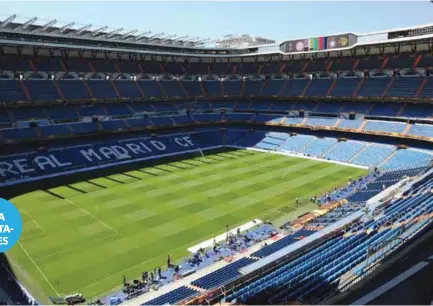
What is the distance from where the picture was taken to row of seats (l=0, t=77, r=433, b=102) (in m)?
55.0

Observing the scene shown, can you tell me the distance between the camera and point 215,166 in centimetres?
5272

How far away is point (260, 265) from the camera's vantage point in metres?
20.8

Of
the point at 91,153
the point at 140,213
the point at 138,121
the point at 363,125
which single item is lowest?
the point at 140,213

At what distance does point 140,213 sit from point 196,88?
46428 mm

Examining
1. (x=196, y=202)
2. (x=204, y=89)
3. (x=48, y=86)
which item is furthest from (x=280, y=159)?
(x=48, y=86)

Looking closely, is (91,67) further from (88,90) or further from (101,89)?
(88,90)

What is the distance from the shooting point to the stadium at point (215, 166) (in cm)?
2159

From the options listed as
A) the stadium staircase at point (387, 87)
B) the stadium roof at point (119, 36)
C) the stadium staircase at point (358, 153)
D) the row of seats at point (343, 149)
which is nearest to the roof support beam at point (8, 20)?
the stadium roof at point (119, 36)

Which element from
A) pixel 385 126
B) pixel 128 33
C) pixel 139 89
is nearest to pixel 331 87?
pixel 385 126

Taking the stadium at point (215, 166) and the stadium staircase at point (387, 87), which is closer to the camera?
the stadium at point (215, 166)

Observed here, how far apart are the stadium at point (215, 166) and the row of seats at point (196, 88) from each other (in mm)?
306

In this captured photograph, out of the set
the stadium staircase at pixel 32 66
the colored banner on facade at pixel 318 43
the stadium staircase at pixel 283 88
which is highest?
the colored banner on facade at pixel 318 43

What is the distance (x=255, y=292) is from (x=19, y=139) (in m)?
42.9

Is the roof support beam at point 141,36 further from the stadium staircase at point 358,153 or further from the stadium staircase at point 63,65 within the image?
the stadium staircase at point 358,153
